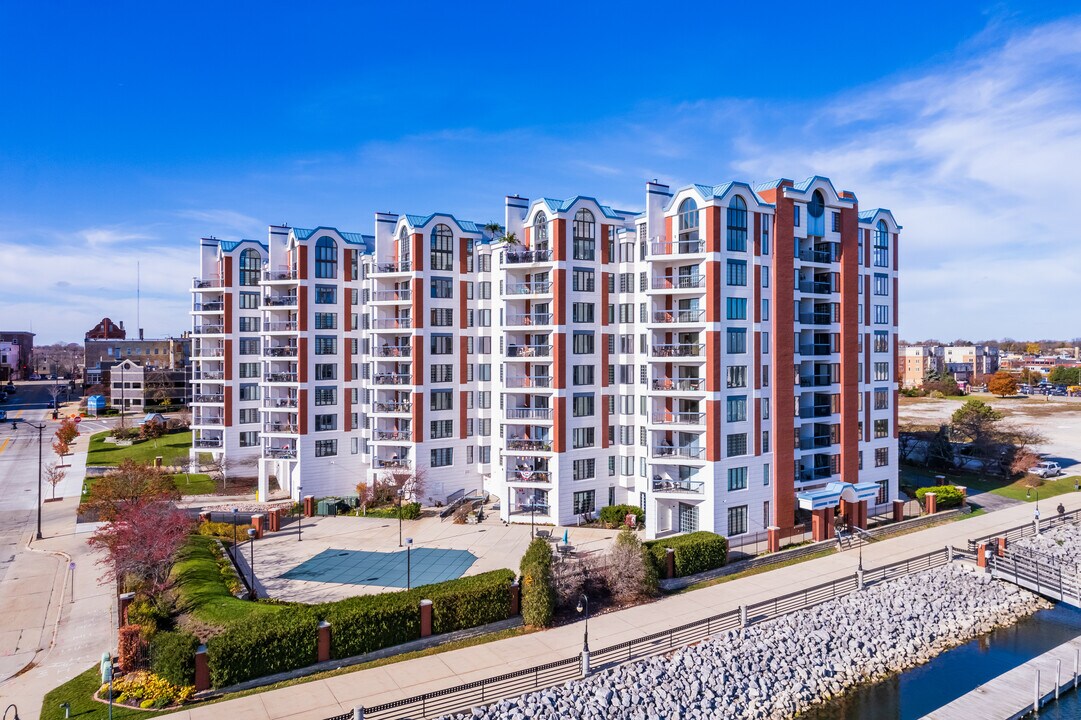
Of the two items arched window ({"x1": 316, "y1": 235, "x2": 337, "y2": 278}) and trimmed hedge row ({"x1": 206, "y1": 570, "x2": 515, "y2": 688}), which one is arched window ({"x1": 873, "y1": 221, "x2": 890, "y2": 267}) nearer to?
trimmed hedge row ({"x1": 206, "y1": 570, "x2": 515, "y2": 688})

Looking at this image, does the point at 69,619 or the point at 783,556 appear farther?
the point at 783,556

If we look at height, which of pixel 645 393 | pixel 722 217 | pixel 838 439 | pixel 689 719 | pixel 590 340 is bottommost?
pixel 689 719

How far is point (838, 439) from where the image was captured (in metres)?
44.8

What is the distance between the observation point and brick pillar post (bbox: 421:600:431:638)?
26953 millimetres

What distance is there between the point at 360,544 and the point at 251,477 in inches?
932

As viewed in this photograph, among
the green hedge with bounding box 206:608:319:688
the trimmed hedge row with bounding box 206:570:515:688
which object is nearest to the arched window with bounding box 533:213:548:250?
the trimmed hedge row with bounding box 206:570:515:688

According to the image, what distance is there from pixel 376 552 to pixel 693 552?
18.3 metres

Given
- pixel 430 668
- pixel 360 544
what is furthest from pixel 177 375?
pixel 430 668

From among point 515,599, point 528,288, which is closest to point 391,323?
point 528,288

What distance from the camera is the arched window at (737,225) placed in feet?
131

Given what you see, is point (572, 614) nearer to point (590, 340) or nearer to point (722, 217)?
point (590, 340)

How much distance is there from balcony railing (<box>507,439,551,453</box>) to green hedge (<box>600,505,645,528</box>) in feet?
18.7

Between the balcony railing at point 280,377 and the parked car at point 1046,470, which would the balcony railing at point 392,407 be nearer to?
the balcony railing at point 280,377

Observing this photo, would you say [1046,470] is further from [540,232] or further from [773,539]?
[540,232]
